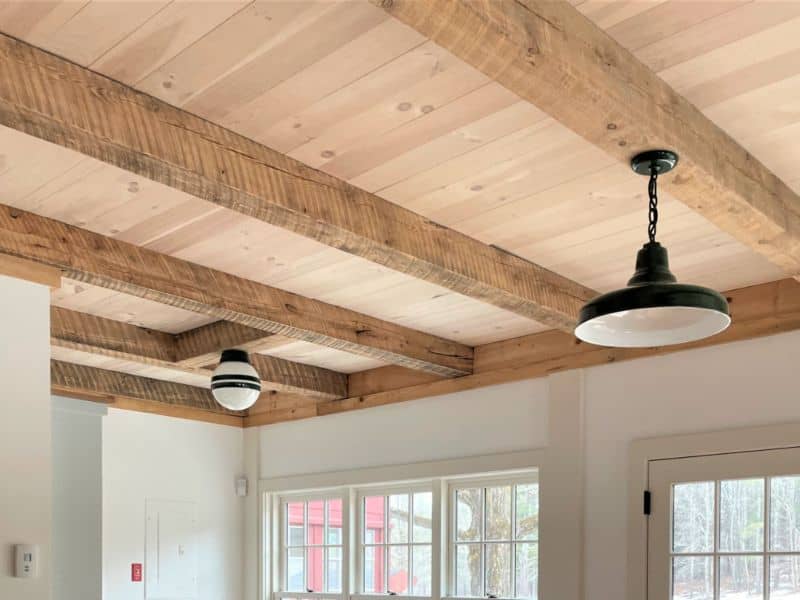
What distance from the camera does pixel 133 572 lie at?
19.6 ft

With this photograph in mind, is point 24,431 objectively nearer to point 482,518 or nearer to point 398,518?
point 482,518

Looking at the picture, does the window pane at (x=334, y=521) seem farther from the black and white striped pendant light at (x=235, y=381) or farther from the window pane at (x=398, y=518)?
the black and white striped pendant light at (x=235, y=381)

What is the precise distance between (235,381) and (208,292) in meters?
0.90

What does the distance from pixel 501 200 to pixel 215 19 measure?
1.39 m

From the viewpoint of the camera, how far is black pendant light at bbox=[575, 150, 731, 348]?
2.38 m

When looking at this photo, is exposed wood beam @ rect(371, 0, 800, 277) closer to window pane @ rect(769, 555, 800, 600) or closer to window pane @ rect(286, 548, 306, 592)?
window pane @ rect(769, 555, 800, 600)

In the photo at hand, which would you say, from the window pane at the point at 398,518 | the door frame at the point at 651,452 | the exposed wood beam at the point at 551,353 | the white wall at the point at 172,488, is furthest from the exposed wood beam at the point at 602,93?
the white wall at the point at 172,488

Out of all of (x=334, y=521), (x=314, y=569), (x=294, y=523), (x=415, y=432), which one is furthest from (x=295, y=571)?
(x=415, y=432)

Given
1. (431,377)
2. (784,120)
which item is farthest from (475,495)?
(784,120)

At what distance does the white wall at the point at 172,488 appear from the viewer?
19.6 ft

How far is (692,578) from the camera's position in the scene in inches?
169

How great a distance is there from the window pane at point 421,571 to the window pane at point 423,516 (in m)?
0.06

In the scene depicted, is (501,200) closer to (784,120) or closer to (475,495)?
(784,120)

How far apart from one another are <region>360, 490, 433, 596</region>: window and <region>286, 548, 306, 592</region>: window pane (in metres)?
0.62
